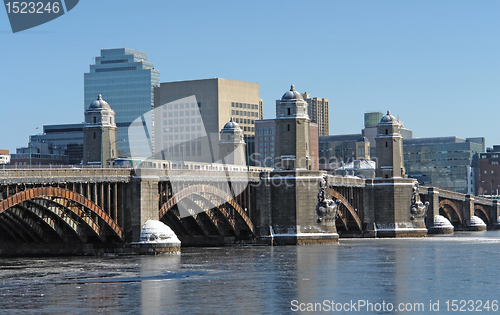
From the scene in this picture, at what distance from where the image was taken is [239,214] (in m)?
104

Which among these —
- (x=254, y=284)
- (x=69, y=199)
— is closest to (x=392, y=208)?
(x=69, y=199)

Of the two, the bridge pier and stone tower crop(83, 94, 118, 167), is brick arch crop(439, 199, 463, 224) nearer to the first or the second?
the bridge pier

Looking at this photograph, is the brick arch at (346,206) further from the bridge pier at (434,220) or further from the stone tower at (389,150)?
the bridge pier at (434,220)

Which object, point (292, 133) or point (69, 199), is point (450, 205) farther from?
point (69, 199)

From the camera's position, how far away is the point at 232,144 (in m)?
139

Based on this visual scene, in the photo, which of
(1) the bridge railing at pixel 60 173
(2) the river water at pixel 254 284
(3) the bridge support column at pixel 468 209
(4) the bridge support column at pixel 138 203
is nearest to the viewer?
(2) the river water at pixel 254 284

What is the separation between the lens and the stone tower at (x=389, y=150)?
5453 inches

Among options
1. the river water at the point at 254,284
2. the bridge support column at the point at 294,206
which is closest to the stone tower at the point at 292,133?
the bridge support column at the point at 294,206

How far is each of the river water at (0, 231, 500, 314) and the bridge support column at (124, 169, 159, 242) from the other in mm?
4551

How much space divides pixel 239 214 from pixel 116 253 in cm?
2192

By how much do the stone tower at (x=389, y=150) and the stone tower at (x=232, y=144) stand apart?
22214 millimetres

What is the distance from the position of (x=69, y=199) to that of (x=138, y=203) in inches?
367

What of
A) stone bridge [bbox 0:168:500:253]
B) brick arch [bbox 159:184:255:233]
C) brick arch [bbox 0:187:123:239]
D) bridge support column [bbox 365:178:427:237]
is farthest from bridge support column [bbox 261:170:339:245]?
bridge support column [bbox 365:178:427:237]

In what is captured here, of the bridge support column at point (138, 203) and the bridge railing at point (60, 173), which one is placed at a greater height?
the bridge railing at point (60, 173)
